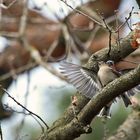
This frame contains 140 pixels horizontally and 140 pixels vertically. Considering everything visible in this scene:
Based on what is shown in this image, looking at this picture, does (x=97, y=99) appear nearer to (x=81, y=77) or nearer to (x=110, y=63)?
(x=110, y=63)

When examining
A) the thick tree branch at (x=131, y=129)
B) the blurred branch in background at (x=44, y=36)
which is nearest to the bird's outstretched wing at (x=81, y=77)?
the thick tree branch at (x=131, y=129)

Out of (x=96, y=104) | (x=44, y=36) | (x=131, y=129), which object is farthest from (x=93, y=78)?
(x=44, y=36)

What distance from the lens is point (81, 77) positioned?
11.7ft

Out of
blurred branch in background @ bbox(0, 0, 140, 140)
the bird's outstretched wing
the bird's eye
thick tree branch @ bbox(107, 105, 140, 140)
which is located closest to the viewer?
the bird's eye

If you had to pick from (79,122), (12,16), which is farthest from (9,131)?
(79,122)

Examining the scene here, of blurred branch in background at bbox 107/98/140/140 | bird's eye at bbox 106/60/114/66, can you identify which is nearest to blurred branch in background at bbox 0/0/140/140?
blurred branch in background at bbox 107/98/140/140

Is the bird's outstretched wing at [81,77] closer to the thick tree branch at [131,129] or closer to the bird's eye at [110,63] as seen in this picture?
the bird's eye at [110,63]

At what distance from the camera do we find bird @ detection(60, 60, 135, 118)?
329 centimetres

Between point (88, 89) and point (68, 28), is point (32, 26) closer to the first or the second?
point (68, 28)

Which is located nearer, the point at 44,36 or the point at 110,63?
the point at 110,63

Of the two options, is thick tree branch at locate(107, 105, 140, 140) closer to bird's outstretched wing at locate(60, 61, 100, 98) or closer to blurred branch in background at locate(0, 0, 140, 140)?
bird's outstretched wing at locate(60, 61, 100, 98)

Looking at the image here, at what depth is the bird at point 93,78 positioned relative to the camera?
3288 millimetres

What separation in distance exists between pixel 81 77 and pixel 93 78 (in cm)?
10

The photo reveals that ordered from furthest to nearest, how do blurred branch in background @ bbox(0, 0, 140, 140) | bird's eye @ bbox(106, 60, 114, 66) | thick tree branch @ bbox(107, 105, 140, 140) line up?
blurred branch in background @ bbox(0, 0, 140, 140) < thick tree branch @ bbox(107, 105, 140, 140) < bird's eye @ bbox(106, 60, 114, 66)
